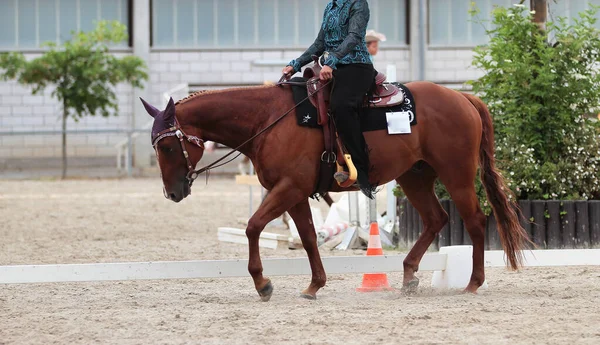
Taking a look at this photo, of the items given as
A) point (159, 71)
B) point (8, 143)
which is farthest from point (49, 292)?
point (159, 71)

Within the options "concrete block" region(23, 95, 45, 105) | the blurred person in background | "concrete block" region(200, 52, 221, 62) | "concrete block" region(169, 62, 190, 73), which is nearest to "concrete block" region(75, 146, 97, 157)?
"concrete block" region(23, 95, 45, 105)

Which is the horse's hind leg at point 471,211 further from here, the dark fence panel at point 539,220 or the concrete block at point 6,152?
the concrete block at point 6,152

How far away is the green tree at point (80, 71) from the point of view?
28953 mm

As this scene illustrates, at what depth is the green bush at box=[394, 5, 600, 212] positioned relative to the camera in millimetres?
10000

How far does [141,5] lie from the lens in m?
32.4

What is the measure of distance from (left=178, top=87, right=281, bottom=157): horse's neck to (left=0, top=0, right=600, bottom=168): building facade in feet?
81.5

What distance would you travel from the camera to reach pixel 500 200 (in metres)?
7.86

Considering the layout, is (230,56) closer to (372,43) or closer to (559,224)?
(372,43)

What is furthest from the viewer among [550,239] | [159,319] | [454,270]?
[550,239]

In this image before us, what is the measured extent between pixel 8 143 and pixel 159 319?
24952mm

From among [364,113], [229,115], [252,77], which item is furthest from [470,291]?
[252,77]

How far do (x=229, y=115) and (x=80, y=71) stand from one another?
899 inches

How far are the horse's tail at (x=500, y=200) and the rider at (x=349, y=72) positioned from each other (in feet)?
3.67

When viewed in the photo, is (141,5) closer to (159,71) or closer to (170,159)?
(159,71)
